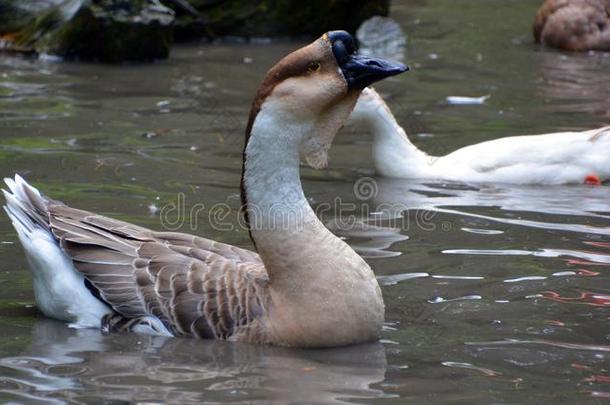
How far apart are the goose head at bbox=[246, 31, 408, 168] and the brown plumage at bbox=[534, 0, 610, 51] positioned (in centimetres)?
1030

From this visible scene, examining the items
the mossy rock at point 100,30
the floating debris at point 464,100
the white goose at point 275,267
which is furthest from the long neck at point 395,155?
the mossy rock at point 100,30

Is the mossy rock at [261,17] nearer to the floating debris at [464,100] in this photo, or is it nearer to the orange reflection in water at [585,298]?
the floating debris at [464,100]

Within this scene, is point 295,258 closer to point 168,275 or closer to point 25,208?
point 168,275

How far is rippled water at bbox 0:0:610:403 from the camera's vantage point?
5602 mm

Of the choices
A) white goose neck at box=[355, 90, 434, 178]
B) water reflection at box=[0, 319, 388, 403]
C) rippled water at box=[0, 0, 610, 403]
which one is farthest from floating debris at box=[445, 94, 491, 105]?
water reflection at box=[0, 319, 388, 403]

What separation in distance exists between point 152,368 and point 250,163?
3.85 ft

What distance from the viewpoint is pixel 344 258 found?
6.06 meters

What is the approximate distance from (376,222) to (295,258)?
107 inches

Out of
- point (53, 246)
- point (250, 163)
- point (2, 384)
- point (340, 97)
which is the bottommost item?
point (2, 384)

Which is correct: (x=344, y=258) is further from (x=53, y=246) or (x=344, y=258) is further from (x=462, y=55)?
(x=462, y=55)

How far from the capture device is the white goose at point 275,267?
5914mm

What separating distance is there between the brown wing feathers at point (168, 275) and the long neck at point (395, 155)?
366 centimetres

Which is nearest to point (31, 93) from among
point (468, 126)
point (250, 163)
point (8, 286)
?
point (468, 126)

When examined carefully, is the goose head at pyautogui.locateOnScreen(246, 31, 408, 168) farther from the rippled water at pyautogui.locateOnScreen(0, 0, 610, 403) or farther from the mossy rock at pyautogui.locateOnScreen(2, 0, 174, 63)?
the mossy rock at pyautogui.locateOnScreen(2, 0, 174, 63)
